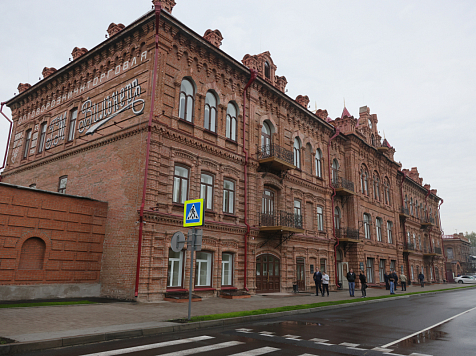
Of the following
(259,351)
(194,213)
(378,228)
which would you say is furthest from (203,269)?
(378,228)

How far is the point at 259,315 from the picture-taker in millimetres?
11805

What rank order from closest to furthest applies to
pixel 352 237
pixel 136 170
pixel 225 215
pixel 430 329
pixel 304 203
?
pixel 430 329 → pixel 136 170 → pixel 225 215 → pixel 304 203 → pixel 352 237

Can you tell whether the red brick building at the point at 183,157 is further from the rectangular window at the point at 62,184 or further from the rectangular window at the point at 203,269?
the rectangular window at the point at 62,184

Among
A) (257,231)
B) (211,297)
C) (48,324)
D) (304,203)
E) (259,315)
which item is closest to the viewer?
(48,324)

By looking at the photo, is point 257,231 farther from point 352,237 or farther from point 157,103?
point 352,237

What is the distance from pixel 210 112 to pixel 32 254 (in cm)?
1065

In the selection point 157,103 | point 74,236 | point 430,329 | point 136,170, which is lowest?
point 430,329

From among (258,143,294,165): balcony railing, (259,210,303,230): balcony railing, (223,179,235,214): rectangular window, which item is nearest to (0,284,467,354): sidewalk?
(223,179,235,214): rectangular window

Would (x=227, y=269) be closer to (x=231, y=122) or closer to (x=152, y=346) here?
(x=231, y=122)

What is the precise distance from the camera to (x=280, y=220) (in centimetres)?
2078

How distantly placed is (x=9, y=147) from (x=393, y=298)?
27.9m

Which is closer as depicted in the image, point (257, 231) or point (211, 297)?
point (211, 297)

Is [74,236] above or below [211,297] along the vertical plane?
above

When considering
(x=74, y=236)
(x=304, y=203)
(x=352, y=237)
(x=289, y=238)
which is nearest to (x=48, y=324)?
(x=74, y=236)
